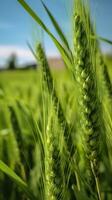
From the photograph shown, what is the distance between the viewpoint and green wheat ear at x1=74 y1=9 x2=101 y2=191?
833mm

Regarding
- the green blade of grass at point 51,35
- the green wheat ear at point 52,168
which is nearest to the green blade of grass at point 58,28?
the green blade of grass at point 51,35

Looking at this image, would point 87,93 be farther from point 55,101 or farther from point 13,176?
point 13,176

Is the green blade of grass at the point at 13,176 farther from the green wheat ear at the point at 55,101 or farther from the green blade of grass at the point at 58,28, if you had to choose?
the green blade of grass at the point at 58,28

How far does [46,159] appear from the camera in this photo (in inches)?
31.4

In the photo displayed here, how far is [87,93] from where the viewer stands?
2.75ft

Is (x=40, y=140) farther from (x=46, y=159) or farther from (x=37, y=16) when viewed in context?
(x=37, y=16)

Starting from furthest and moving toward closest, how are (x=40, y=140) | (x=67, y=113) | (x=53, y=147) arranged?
(x=67, y=113) → (x=40, y=140) → (x=53, y=147)

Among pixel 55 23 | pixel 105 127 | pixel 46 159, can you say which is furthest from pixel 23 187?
pixel 55 23

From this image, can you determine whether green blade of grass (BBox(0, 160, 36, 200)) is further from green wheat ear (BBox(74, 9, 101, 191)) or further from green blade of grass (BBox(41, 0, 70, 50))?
green blade of grass (BBox(41, 0, 70, 50))

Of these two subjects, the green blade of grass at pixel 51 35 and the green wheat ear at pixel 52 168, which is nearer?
the green wheat ear at pixel 52 168

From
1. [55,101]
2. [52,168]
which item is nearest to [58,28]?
[55,101]

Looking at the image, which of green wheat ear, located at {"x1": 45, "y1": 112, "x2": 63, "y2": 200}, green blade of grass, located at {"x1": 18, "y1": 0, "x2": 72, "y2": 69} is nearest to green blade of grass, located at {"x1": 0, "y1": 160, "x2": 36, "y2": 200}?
green wheat ear, located at {"x1": 45, "y1": 112, "x2": 63, "y2": 200}

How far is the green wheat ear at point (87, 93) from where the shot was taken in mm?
833

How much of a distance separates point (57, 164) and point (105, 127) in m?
0.18
